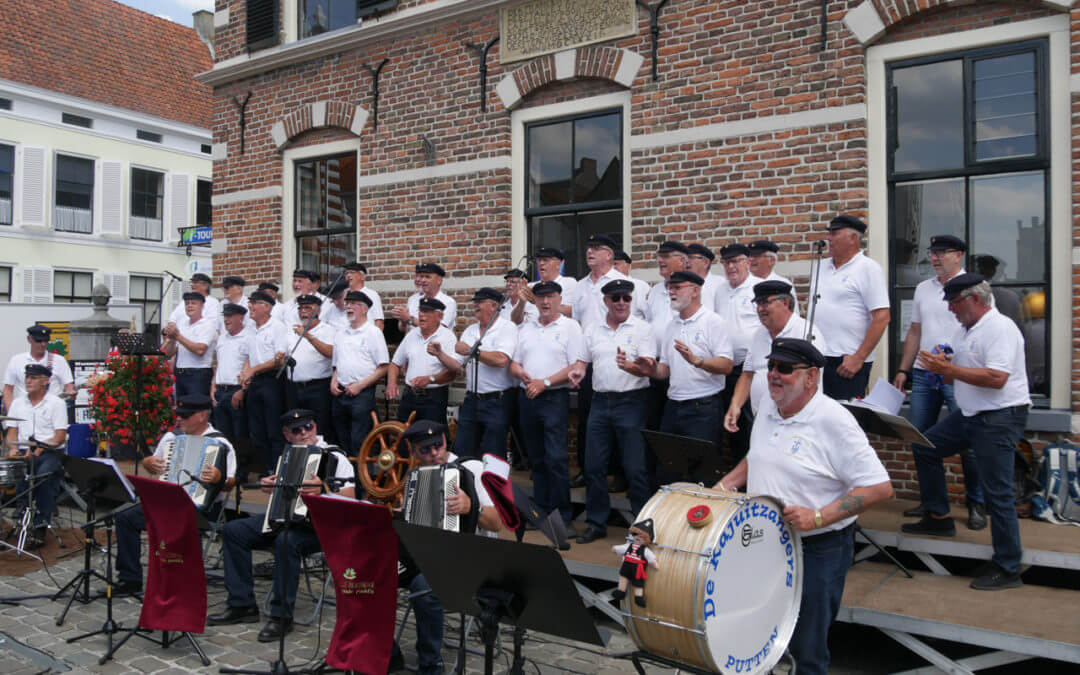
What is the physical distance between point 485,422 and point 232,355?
3.64 m

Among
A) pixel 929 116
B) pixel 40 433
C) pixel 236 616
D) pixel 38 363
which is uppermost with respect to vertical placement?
pixel 929 116

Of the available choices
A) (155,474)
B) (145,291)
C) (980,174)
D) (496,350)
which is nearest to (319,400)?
(155,474)

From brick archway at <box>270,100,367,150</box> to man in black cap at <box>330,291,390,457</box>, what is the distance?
3177 millimetres

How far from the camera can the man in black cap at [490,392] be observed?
7555 mm

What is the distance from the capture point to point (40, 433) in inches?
377

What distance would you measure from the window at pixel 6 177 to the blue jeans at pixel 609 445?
908 inches

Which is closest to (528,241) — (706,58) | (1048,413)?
(706,58)

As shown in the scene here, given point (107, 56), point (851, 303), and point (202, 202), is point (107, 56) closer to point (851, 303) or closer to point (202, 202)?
point (202, 202)

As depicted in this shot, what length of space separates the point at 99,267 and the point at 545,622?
26095 millimetres

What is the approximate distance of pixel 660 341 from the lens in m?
7.04

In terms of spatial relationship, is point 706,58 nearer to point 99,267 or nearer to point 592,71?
point 592,71

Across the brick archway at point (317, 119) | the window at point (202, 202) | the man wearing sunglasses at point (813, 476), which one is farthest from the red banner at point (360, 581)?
the window at point (202, 202)

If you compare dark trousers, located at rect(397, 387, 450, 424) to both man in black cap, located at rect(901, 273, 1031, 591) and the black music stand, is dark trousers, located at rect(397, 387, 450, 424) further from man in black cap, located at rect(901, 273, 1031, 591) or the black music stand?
man in black cap, located at rect(901, 273, 1031, 591)

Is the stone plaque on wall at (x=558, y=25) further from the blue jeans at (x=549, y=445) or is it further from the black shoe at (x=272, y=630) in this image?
the black shoe at (x=272, y=630)
